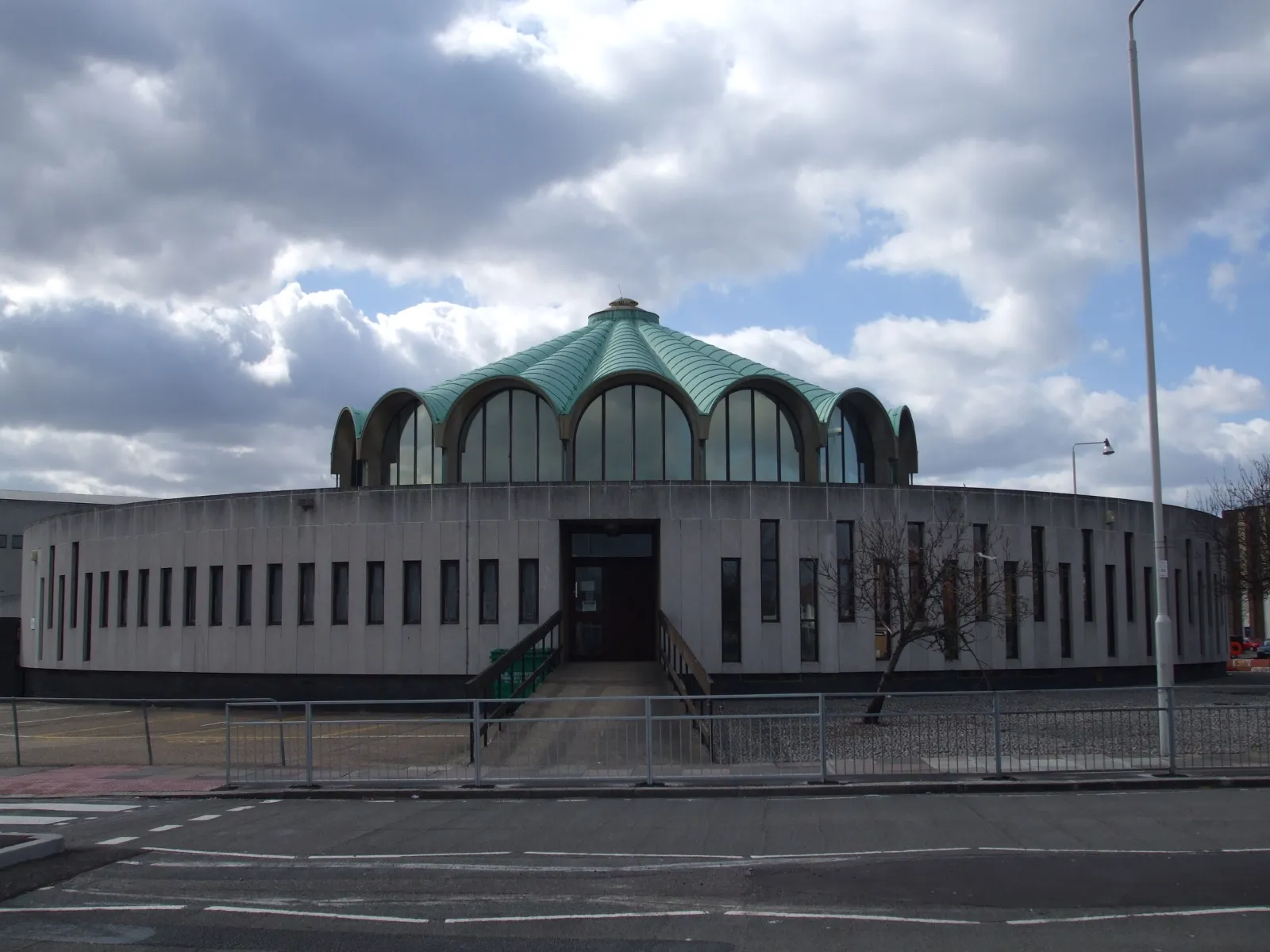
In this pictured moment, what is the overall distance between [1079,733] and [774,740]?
427cm

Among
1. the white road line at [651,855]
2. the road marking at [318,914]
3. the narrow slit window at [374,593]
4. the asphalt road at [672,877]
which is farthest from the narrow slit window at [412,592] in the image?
the road marking at [318,914]

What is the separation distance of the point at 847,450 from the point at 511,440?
11.4 metres

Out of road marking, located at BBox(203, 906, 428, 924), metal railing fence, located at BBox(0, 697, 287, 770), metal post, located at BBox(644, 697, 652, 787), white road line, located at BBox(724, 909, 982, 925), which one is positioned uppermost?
metal post, located at BBox(644, 697, 652, 787)

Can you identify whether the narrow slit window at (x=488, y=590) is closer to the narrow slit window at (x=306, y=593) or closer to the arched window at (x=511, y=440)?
the narrow slit window at (x=306, y=593)

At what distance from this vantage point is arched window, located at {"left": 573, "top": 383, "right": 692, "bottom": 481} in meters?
36.4

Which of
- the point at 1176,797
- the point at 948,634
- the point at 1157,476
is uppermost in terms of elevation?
the point at 1157,476

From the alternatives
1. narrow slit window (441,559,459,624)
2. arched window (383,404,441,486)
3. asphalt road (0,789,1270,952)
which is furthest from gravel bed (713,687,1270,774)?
arched window (383,404,441,486)

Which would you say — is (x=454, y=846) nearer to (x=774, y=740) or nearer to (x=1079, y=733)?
(x=774, y=740)

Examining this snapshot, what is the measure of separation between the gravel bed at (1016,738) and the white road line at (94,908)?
8.44 metres

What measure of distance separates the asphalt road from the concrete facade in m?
14.5

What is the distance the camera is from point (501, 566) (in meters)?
29.5

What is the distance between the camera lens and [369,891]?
9742 mm

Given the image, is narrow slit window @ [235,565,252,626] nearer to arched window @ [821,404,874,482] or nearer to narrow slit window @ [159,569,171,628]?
narrow slit window @ [159,569,171,628]

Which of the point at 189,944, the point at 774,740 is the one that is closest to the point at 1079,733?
the point at 774,740
